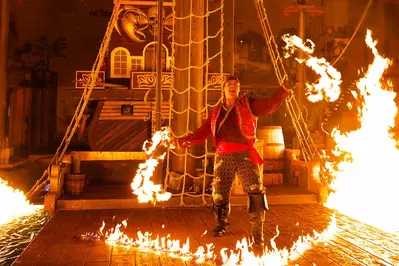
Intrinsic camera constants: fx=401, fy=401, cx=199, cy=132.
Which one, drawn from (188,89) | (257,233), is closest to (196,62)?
(188,89)

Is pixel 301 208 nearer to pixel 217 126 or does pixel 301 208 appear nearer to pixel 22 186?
pixel 217 126

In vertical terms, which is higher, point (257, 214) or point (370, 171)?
point (370, 171)

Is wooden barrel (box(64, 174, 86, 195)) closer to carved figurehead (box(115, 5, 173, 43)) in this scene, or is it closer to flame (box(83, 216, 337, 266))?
flame (box(83, 216, 337, 266))

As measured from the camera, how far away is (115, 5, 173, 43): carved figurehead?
1475 centimetres

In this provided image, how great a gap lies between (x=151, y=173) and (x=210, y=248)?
7.72 feet

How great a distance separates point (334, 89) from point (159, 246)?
3.57 metres

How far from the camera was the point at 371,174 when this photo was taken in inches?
321

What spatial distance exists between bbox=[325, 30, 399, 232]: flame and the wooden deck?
55cm

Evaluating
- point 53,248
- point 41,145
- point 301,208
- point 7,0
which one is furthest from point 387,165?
point 41,145

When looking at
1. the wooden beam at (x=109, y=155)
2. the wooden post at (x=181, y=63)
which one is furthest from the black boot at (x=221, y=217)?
the wooden beam at (x=109, y=155)

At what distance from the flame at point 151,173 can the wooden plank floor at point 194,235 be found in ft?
0.91

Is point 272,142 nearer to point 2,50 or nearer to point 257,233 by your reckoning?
point 257,233

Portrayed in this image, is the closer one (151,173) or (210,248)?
(210,248)

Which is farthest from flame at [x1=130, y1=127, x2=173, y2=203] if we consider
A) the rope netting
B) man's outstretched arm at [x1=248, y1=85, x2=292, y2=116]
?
man's outstretched arm at [x1=248, y1=85, x2=292, y2=116]
